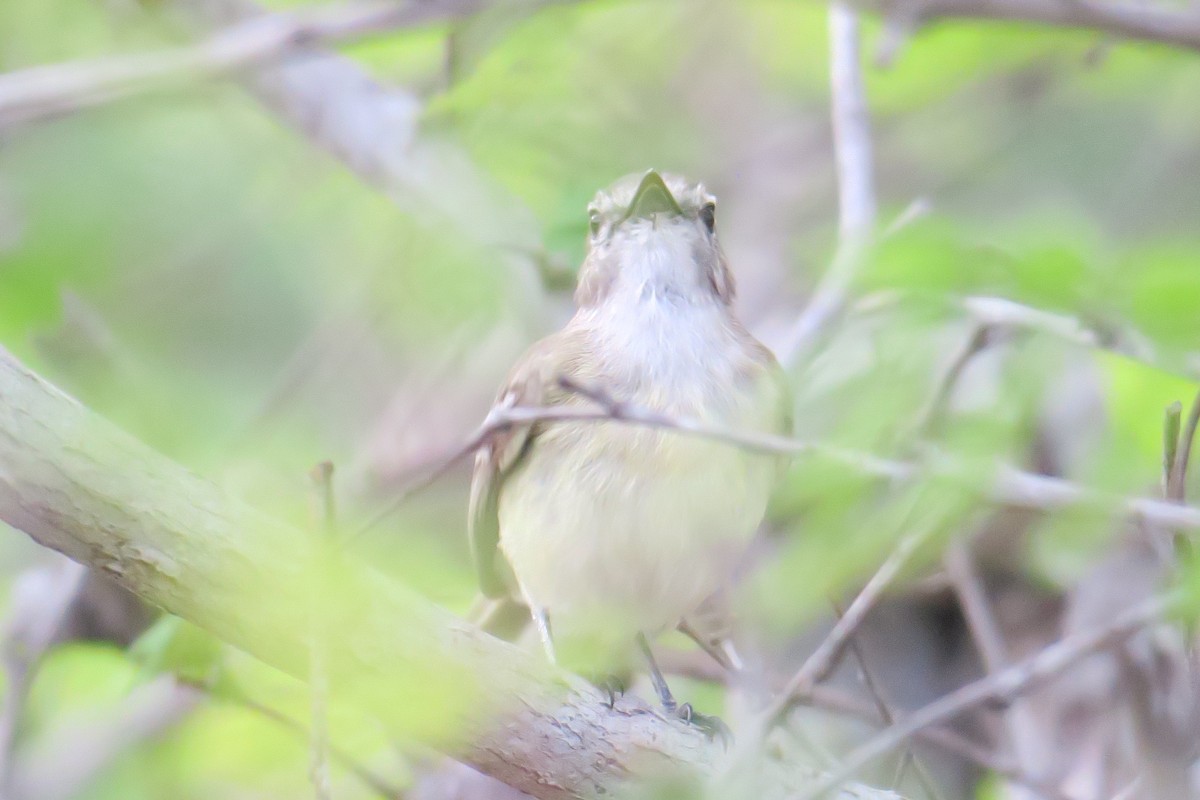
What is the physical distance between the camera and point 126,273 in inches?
181

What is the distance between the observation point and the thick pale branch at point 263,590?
227cm

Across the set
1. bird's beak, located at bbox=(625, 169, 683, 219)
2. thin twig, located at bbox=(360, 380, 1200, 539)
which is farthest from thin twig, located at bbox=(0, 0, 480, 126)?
thin twig, located at bbox=(360, 380, 1200, 539)

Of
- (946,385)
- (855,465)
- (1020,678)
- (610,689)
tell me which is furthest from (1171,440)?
(610,689)

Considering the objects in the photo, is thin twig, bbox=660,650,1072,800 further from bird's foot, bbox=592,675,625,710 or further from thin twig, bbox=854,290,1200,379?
thin twig, bbox=854,290,1200,379

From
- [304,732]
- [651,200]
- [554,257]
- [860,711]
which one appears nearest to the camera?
[304,732]

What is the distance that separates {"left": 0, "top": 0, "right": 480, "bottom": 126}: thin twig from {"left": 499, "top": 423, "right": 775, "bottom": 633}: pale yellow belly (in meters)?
1.13

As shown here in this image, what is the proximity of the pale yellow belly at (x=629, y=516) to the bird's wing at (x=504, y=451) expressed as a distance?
0.19ft

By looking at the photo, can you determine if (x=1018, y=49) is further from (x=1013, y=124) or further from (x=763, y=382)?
(x=763, y=382)

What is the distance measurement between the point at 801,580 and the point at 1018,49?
3.37 metres

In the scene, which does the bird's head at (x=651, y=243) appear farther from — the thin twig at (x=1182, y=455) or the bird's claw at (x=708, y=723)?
the thin twig at (x=1182, y=455)

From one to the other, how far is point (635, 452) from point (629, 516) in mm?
163

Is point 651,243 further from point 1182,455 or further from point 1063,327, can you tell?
point 1182,455

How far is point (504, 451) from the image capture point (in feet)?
12.2

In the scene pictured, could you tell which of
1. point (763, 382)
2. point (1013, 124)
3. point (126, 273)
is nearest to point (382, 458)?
point (126, 273)
